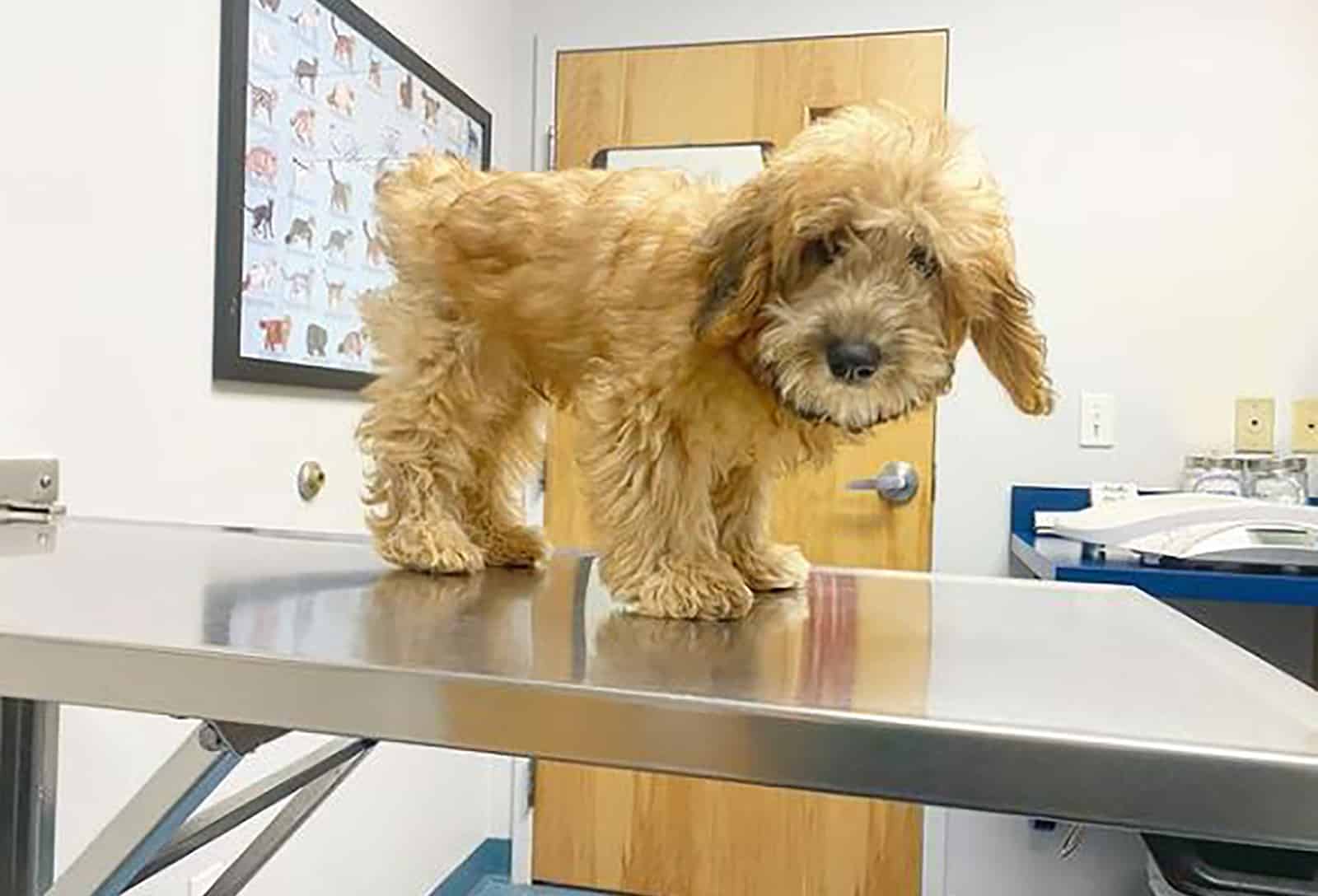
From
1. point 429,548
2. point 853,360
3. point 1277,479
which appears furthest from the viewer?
point 1277,479

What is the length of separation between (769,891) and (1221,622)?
1.12 meters

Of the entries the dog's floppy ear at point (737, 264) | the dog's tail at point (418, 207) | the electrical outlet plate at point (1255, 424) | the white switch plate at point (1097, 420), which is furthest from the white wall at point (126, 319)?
the electrical outlet plate at point (1255, 424)

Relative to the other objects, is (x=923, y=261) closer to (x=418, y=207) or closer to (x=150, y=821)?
(x=418, y=207)

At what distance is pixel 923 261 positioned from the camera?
0.81 meters

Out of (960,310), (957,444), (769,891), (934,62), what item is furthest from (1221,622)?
(960,310)

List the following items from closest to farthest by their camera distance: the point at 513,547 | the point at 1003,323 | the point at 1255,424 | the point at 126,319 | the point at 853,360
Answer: the point at 853,360 → the point at 1003,323 → the point at 513,547 → the point at 126,319 → the point at 1255,424

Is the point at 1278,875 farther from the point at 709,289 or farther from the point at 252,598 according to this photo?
the point at 252,598

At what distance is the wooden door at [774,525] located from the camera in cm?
247

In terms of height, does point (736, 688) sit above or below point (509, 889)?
above

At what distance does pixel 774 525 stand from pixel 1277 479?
1.00 m

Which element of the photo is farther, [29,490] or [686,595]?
[29,490]

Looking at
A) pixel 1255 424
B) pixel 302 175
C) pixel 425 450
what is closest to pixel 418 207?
pixel 425 450

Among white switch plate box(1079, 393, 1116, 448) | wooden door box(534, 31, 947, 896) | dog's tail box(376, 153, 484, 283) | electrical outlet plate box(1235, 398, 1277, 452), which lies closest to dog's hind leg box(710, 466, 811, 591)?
dog's tail box(376, 153, 484, 283)

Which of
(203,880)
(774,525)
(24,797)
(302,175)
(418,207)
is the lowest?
(203,880)
